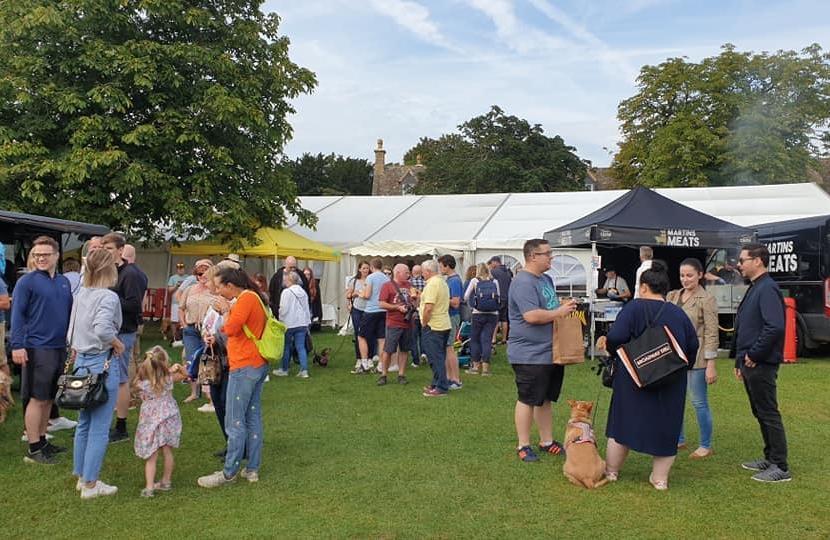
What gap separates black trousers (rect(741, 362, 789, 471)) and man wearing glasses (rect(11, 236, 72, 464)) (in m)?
5.15

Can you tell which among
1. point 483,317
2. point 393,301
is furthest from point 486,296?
point 393,301

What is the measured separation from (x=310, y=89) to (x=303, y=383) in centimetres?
936

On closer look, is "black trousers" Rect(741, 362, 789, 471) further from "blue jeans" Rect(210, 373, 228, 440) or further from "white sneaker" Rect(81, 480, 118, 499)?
"white sneaker" Rect(81, 480, 118, 499)

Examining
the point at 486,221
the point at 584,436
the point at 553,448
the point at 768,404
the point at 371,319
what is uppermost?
the point at 486,221

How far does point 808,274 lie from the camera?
470 inches

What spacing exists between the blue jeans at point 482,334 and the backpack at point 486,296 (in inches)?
8.1

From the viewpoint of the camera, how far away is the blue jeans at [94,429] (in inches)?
186

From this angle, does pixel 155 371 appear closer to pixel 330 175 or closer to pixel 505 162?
pixel 505 162

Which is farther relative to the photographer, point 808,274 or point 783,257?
point 783,257

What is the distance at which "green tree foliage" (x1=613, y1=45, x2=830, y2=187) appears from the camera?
3247cm

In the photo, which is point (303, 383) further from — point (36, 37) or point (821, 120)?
point (821, 120)

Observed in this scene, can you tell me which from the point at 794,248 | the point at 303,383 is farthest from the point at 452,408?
the point at 794,248

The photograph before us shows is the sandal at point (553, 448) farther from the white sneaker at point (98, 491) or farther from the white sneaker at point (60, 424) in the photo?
the white sneaker at point (60, 424)

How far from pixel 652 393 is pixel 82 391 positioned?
376cm
